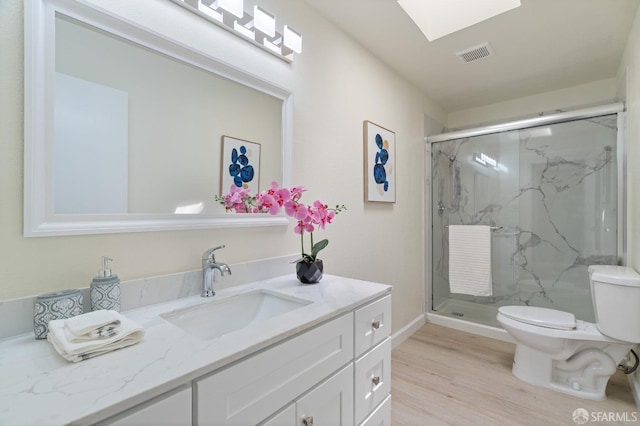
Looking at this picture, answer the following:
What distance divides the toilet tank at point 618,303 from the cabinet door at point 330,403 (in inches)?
65.8

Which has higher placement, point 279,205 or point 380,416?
point 279,205

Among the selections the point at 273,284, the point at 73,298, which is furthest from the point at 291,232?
the point at 73,298

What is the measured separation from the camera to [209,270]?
111 cm

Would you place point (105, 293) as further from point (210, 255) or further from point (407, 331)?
point (407, 331)

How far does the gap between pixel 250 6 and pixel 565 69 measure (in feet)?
8.57

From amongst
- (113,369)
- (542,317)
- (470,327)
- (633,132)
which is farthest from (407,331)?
(113,369)

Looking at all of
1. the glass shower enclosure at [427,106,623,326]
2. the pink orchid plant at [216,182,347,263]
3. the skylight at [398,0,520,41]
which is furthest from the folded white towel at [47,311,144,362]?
the glass shower enclosure at [427,106,623,326]

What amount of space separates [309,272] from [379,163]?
1211mm

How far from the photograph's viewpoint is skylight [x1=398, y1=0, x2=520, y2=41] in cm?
174

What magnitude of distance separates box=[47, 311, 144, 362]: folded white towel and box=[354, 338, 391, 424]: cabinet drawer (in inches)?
30.1

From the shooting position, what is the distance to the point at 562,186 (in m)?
2.48

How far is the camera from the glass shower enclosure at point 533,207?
2.26m

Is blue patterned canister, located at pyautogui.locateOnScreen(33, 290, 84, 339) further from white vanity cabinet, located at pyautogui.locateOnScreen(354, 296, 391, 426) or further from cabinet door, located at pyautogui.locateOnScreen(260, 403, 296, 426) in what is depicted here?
white vanity cabinet, located at pyautogui.locateOnScreen(354, 296, 391, 426)

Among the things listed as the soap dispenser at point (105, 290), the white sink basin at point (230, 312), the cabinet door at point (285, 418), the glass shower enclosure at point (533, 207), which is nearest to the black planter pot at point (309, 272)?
the white sink basin at point (230, 312)
